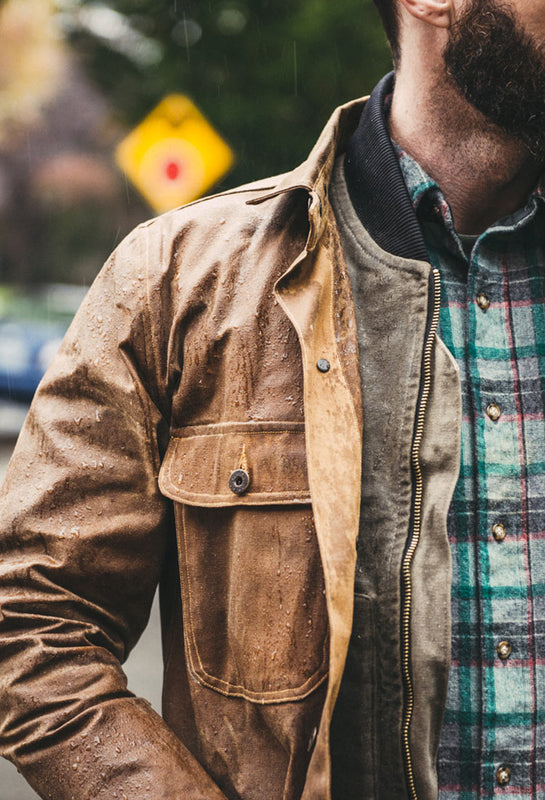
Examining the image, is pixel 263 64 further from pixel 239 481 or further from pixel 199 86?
pixel 239 481

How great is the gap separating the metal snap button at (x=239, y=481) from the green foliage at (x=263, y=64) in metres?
10.9

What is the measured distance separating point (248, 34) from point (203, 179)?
230 centimetres

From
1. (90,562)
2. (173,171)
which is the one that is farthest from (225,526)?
(173,171)

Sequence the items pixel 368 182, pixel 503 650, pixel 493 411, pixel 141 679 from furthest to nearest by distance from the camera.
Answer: pixel 141 679, pixel 368 182, pixel 493 411, pixel 503 650

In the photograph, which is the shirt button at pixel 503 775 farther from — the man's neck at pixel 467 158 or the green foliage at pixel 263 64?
the green foliage at pixel 263 64

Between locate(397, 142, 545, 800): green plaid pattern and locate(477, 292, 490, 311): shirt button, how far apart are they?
1cm

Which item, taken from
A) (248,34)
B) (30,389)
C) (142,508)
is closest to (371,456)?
(142,508)

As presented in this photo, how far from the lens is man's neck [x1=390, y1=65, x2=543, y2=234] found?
223 cm

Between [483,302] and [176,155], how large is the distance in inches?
401

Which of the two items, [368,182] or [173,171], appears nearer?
[368,182]

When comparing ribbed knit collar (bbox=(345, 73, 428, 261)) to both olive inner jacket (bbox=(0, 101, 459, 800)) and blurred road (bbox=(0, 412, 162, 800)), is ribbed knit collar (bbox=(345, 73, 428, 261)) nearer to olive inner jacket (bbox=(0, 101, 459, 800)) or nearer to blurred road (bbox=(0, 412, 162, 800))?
olive inner jacket (bbox=(0, 101, 459, 800))

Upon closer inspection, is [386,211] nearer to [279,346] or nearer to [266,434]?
[279,346]

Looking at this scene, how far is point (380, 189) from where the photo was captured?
209cm

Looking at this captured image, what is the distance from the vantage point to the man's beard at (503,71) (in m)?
2.15
